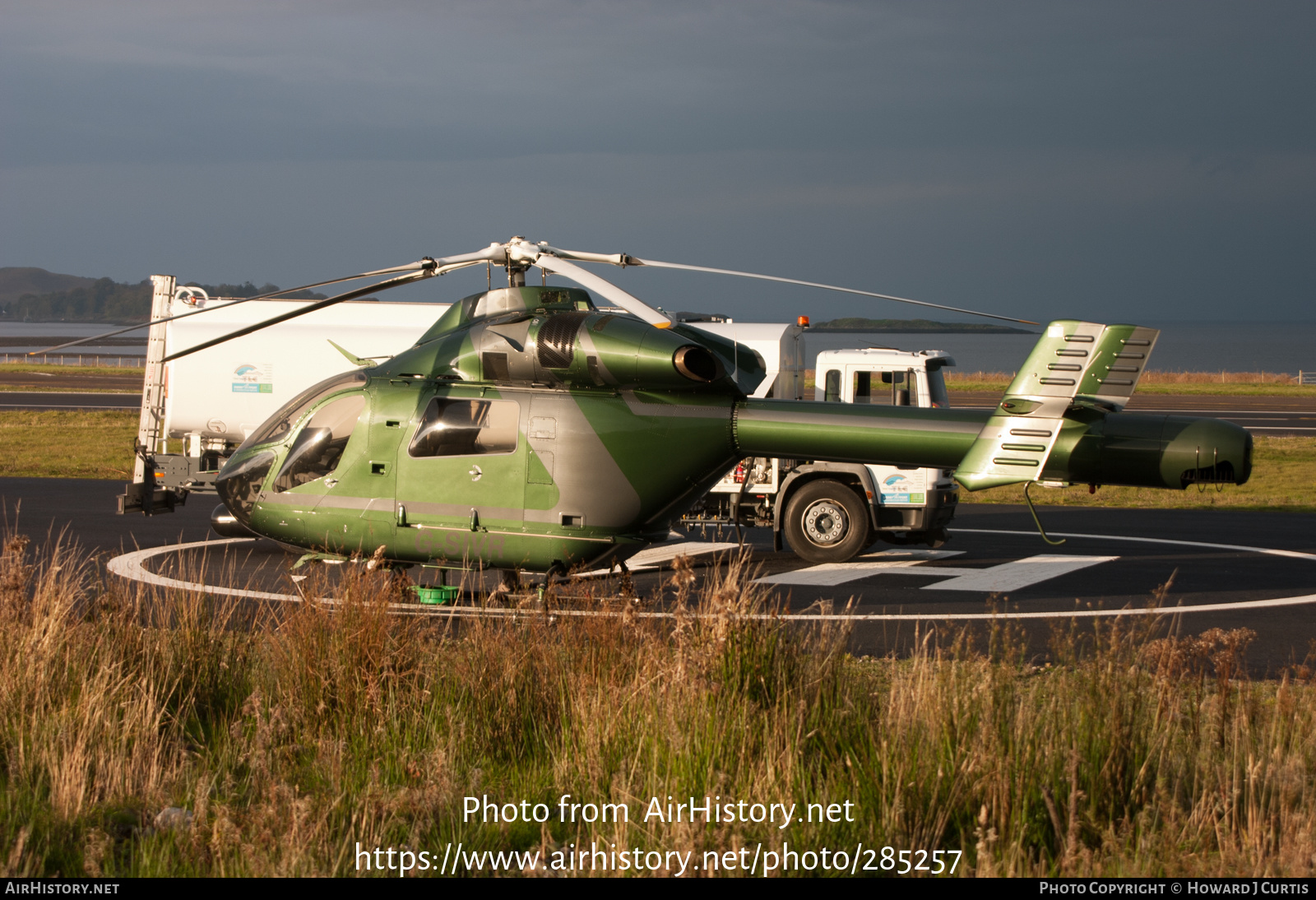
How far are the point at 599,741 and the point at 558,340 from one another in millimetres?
5348

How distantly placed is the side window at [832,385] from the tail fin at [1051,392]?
642cm

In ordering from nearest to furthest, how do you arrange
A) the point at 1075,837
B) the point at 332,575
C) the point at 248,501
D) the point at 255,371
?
1. the point at 1075,837
2. the point at 248,501
3. the point at 332,575
4. the point at 255,371

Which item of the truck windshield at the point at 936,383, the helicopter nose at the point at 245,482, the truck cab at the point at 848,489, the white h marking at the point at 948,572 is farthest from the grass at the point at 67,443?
the truck windshield at the point at 936,383

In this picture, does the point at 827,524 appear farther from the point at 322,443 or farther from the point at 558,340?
the point at 322,443

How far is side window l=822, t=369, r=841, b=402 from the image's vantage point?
16375 millimetres

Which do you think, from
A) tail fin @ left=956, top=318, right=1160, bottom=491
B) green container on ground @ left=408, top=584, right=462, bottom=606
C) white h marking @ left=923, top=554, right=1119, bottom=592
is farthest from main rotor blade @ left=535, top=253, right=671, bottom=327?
white h marking @ left=923, top=554, right=1119, bottom=592

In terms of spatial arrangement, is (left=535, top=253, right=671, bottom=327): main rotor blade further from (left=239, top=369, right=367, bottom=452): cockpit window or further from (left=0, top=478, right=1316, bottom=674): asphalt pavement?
(left=239, top=369, right=367, bottom=452): cockpit window

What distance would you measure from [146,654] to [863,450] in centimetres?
639

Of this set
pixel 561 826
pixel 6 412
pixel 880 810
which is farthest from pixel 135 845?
pixel 6 412

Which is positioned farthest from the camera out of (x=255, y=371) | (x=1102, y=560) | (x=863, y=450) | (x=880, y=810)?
(x=255, y=371)

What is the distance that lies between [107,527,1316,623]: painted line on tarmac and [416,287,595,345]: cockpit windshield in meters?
3.04

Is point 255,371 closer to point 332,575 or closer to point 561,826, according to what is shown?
point 332,575

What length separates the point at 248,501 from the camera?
40.1ft

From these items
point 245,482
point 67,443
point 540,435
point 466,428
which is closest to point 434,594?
point 466,428
